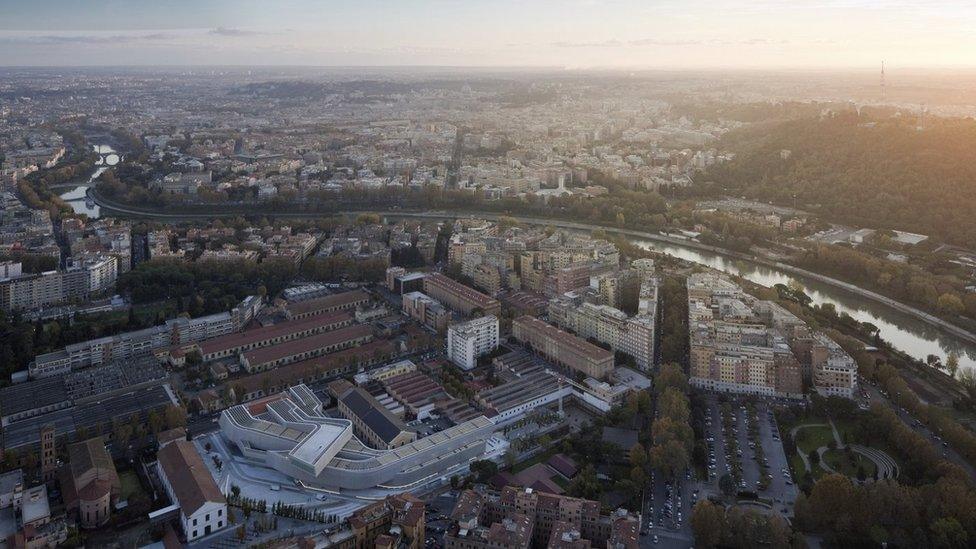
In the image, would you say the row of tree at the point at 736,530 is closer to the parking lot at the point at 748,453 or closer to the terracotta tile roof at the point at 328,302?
the parking lot at the point at 748,453

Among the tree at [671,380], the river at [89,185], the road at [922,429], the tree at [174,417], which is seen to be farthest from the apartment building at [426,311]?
the river at [89,185]

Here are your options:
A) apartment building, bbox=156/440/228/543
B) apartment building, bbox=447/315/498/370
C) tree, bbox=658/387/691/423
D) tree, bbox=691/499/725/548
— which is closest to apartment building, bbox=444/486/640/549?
tree, bbox=691/499/725/548

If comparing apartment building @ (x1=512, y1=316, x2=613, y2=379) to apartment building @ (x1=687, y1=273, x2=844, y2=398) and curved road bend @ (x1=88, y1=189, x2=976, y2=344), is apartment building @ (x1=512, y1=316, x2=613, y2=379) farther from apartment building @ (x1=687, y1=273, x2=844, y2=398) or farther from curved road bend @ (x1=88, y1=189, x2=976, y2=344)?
curved road bend @ (x1=88, y1=189, x2=976, y2=344)

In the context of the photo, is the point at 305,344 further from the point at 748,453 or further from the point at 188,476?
the point at 748,453

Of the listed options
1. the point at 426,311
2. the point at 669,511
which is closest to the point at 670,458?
the point at 669,511

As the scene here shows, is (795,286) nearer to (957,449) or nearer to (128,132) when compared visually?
(957,449)

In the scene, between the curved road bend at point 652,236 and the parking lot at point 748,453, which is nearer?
the parking lot at point 748,453
